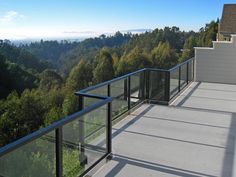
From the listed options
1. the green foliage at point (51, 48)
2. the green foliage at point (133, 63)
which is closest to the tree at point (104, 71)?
the green foliage at point (133, 63)

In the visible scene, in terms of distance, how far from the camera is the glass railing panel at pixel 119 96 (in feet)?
19.2

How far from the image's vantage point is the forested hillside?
3769 cm

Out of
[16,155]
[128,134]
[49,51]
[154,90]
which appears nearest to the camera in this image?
[16,155]

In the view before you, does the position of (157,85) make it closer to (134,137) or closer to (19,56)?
(134,137)

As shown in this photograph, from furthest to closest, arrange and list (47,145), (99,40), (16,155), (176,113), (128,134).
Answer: (99,40) → (176,113) → (128,134) → (47,145) → (16,155)

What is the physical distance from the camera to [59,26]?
96562 millimetres

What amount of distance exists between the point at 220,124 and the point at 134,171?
107 inches

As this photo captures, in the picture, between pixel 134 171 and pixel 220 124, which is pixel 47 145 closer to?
pixel 134 171

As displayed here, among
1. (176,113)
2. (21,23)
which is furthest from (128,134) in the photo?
(21,23)

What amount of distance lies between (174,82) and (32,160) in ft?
20.3

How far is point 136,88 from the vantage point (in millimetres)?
7008

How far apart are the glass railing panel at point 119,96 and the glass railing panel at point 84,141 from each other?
1.54m

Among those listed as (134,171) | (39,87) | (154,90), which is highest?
(154,90)

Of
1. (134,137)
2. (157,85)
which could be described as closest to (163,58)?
(157,85)
